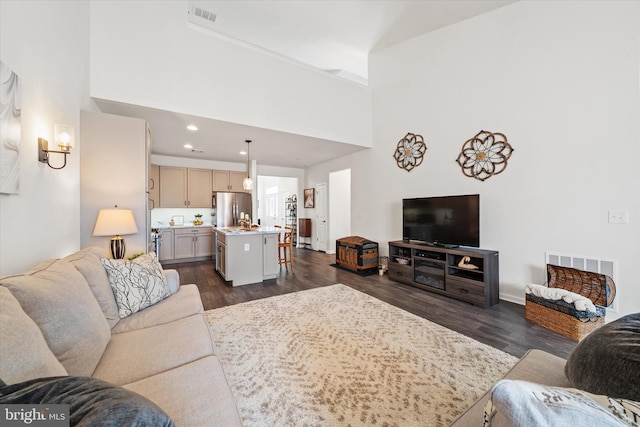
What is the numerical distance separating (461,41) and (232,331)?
5.07 meters

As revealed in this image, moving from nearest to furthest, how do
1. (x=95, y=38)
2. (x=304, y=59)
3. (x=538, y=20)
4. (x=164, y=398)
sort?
(x=164, y=398) → (x=95, y=38) → (x=538, y=20) → (x=304, y=59)

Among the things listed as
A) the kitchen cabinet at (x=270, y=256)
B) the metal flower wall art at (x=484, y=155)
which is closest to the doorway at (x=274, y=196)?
the kitchen cabinet at (x=270, y=256)

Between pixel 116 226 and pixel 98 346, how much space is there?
1699 millimetres

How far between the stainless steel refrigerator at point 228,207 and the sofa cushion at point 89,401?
554cm

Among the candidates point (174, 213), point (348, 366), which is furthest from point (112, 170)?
point (174, 213)

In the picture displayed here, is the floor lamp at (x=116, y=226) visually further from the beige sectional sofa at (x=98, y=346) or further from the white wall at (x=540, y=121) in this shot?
the white wall at (x=540, y=121)

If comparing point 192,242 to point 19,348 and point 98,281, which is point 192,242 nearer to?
point 98,281

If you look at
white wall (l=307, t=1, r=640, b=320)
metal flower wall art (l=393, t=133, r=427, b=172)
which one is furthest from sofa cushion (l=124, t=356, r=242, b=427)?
metal flower wall art (l=393, t=133, r=427, b=172)

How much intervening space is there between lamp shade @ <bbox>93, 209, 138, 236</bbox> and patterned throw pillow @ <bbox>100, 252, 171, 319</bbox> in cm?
67

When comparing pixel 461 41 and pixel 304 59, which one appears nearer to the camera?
pixel 461 41

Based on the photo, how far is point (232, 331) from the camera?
240cm

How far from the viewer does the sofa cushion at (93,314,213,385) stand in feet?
3.82

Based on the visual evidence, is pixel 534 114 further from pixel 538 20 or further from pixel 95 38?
pixel 95 38

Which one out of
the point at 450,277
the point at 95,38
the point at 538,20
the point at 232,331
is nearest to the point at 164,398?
the point at 232,331
